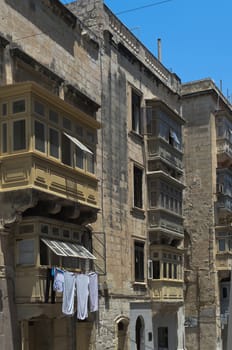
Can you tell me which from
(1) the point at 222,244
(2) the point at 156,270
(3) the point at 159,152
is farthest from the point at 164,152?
(1) the point at 222,244

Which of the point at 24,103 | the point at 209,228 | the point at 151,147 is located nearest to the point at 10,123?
the point at 24,103

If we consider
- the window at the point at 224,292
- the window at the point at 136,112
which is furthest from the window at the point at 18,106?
the window at the point at 224,292

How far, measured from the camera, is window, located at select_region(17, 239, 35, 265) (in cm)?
1686

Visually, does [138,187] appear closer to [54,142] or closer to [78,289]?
[78,289]

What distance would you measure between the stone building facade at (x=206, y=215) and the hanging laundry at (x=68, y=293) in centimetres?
1702

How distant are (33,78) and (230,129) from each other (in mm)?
20252

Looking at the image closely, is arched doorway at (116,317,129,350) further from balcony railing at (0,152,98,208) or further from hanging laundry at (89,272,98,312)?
balcony railing at (0,152,98,208)

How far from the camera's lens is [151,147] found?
87.2 ft

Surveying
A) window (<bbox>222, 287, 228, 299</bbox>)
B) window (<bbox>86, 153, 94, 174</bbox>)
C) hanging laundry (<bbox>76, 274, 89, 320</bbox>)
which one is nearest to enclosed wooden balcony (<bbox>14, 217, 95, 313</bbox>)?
hanging laundry (<bbox>76, 274, 89, 320</bbox>)

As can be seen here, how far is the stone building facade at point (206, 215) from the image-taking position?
110ft

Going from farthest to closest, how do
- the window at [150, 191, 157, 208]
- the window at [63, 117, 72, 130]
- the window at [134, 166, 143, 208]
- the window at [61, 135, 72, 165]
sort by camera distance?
the window at [150, 191, 157, 208] < the window at [134, 166, 143, 208] < the window at [63, 117, 72, 130] < the window at [61, 135, 72, 165]

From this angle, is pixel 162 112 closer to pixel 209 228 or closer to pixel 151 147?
pixel 151 147

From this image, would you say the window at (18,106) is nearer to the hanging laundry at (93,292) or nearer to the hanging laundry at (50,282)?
the hanging laundry at (50,282)

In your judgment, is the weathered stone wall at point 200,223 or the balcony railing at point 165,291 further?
the weathered stone wall at point 200,223
